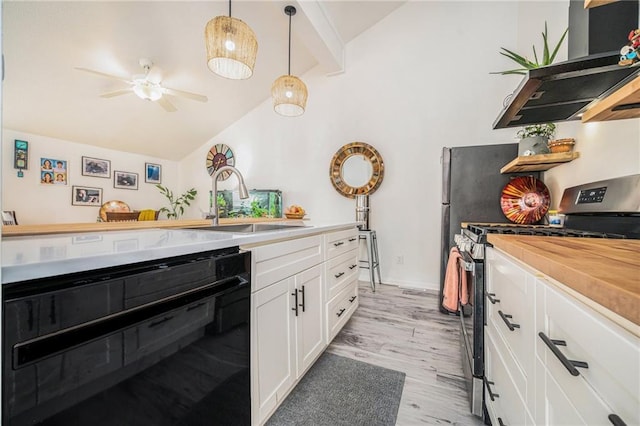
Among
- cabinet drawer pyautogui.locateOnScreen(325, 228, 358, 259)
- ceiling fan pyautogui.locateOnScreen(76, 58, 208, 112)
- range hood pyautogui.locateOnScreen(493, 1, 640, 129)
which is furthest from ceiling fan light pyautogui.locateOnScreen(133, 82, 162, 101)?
range hood pyautogui.locateOnScreen(493, 1, 640, 129)

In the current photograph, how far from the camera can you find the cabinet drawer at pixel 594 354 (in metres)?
0.44

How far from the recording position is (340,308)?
6.57 ft

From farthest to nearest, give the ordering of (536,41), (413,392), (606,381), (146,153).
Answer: (146,153) → (536,41) → (413,392) → (606,381)

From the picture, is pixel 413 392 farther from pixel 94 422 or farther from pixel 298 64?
pixel 298 64

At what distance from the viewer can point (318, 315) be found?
1.67 m

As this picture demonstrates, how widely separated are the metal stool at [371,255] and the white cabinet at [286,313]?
1.53m

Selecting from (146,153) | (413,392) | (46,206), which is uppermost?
(146,153)

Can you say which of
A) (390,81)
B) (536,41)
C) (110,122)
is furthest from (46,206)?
→ (536,41)

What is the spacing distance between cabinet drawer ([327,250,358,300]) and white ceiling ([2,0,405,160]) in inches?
96.3

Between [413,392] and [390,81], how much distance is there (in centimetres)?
338

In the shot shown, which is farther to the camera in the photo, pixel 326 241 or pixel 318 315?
pixel 326 241

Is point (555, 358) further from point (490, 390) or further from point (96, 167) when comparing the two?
point (96, 167)

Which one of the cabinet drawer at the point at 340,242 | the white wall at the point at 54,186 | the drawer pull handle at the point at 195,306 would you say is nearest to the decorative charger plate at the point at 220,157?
the white wall at the point at 54,186

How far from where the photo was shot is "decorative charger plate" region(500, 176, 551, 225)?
2.20 m
